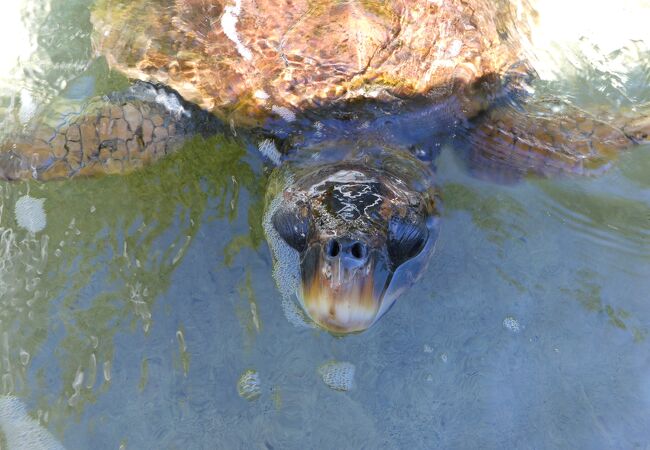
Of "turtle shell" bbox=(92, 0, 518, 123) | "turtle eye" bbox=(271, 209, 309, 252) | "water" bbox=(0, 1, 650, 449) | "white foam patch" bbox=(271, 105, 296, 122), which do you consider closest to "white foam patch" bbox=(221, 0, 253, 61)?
"turtle shell" bbox=(92, 0, 518, 123)

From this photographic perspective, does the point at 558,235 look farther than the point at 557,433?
Yes

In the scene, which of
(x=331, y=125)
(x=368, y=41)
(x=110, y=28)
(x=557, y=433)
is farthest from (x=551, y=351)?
(x=110, y=28)

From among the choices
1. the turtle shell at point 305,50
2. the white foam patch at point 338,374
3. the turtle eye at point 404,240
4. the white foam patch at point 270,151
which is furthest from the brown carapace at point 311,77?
the white foam patch at point 338,374

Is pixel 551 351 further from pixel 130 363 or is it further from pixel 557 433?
pixel 130 363

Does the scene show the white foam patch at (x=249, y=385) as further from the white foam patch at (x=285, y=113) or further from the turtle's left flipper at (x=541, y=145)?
the turtle's left flipper at (x=541, y=145)

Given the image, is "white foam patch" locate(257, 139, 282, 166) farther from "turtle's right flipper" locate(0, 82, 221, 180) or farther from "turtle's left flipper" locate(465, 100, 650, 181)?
"turtle's left flipper" locate(465, 100, 650, 181)

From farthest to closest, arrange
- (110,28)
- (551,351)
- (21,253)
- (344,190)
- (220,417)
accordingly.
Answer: (110,28)
(21,253)
(551,351)
(220,417)
(344,190)
